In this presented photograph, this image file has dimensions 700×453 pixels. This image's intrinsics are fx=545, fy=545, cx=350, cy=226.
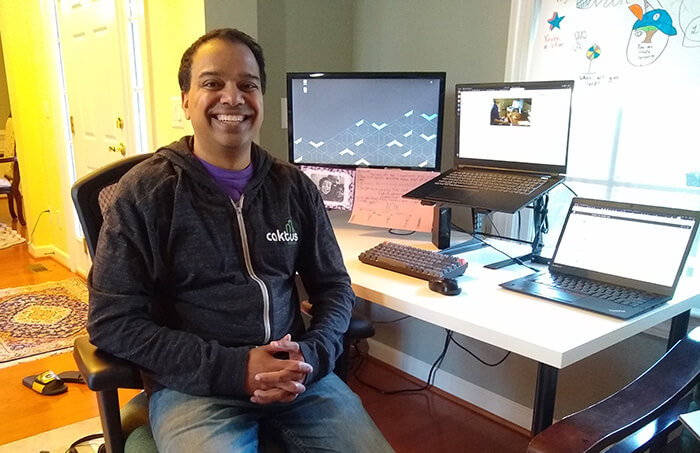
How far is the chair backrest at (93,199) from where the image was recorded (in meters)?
1.17

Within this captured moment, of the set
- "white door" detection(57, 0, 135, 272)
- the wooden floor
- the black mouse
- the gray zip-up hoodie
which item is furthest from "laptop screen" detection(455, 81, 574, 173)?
"white door" detection(57, 0, 135, 272)

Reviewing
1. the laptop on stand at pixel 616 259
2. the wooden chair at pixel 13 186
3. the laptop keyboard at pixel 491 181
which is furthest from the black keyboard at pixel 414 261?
the wooden chair at pixel 13 186

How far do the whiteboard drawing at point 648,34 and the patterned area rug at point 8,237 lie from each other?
14.4ft

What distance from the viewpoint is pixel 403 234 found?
6.10 feet

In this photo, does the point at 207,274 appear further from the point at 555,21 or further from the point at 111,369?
the point at 555,21

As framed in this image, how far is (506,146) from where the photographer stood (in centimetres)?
161

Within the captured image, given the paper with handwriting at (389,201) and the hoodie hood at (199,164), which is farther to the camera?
the paper with handwriting at (389,201)

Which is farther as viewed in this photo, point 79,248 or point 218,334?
point 79,248

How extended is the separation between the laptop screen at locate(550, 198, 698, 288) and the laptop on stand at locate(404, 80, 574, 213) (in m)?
0.14

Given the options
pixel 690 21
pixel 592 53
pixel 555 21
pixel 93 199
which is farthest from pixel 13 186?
pixel 690 21

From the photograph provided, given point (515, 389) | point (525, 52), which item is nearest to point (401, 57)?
point (525, 52)

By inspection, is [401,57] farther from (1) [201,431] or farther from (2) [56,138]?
(2) [56,138]

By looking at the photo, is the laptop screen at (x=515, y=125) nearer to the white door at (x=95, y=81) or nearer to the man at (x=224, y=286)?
the man at (x=224, y=286)

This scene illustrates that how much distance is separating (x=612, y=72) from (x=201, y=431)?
1449 mm
